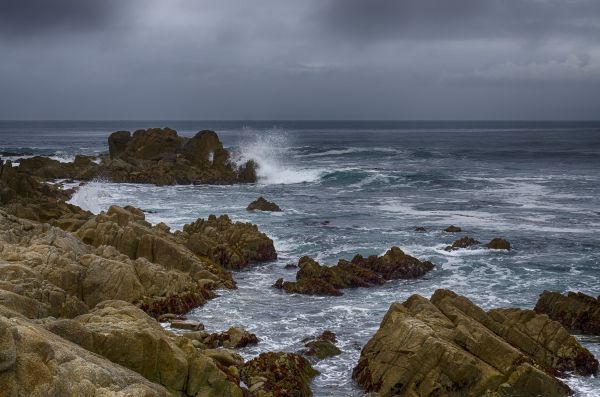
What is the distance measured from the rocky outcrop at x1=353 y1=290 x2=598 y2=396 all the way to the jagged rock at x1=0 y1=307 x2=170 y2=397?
327 inches

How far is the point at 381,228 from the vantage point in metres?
47.0

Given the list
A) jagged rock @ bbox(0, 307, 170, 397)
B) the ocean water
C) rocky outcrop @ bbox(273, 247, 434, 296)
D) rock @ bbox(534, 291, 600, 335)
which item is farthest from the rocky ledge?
jagged rock @ bbox(0, 307, 170, 397)

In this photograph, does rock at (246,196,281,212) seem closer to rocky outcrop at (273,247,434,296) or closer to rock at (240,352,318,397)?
rocky outcrop at (273,247,434,296)

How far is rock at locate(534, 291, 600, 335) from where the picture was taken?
83.3 ft

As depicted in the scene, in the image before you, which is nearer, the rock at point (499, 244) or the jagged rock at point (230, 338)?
the jagged rock at point (230, 338)

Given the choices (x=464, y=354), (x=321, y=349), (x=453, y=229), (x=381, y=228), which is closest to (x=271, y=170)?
(x=381, y=228)

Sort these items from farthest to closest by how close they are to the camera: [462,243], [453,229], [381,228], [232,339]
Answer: [381,228], [453,229], [462,243], [232,339]

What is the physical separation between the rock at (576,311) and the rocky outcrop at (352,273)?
8397 mm

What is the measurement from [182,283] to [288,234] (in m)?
16.8

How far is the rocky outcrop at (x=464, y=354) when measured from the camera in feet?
59.2

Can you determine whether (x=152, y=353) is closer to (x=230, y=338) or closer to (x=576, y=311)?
(x=230, y=338)

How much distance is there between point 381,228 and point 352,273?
14791mm

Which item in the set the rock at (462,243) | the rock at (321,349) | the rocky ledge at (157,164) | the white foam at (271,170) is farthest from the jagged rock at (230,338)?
the white foam at (271,170)

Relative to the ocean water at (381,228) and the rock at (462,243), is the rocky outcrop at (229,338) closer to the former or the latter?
the ocean water at (381,228)
